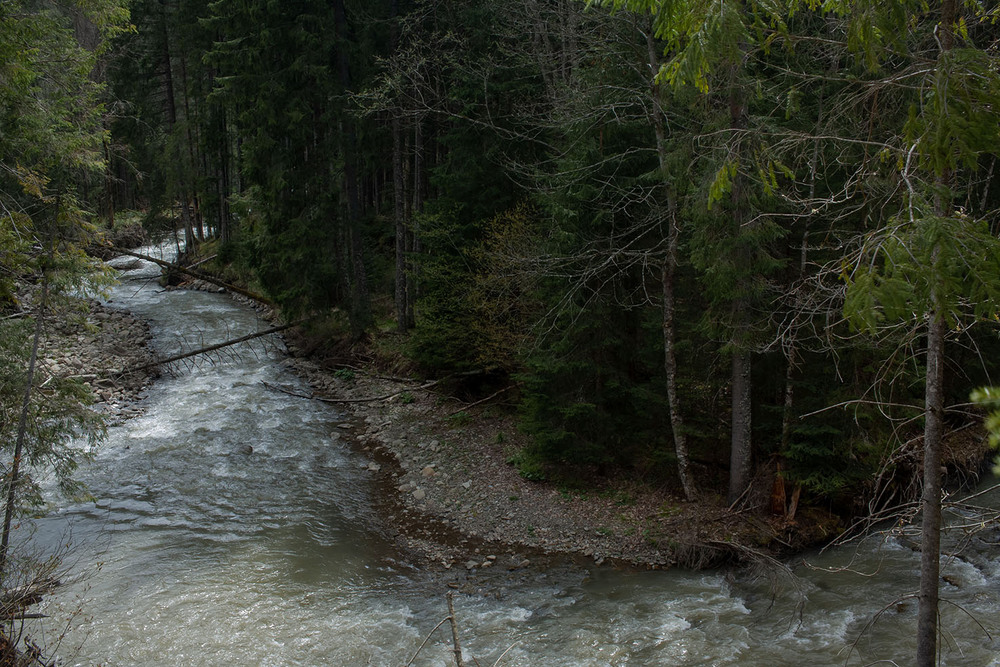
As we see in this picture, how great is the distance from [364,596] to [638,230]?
24.5 ft

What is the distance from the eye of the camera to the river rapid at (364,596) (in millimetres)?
7441

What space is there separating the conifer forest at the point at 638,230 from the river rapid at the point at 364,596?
4.30ft

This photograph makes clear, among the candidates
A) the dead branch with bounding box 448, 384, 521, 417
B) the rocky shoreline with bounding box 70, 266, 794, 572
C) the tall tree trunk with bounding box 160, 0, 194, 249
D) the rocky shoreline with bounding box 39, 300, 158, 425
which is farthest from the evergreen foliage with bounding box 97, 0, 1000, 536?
the tall tree trunk with bounding box 160, 0, 194, 249

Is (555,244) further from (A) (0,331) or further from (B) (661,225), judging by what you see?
(A) (0,331)

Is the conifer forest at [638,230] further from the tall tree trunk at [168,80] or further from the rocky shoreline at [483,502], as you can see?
the tall tree trunk at [168,80]

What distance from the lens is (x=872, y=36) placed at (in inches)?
162

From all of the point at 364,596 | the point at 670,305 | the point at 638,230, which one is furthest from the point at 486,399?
the point at 364,596

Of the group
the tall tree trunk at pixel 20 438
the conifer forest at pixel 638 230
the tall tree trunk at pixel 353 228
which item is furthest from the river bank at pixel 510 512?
the tall tree trunk at pixel 20 438

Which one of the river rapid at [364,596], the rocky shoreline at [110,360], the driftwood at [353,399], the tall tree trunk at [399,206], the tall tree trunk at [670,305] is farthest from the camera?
the tall tree trunk at [399,206]

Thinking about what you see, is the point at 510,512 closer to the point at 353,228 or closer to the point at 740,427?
Result: the point at 740,427

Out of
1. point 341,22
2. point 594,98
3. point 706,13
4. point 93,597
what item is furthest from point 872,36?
point 341,22

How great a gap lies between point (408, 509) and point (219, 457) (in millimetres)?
4339

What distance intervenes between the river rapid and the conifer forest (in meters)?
1.31

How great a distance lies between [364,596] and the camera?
8.91 meters
